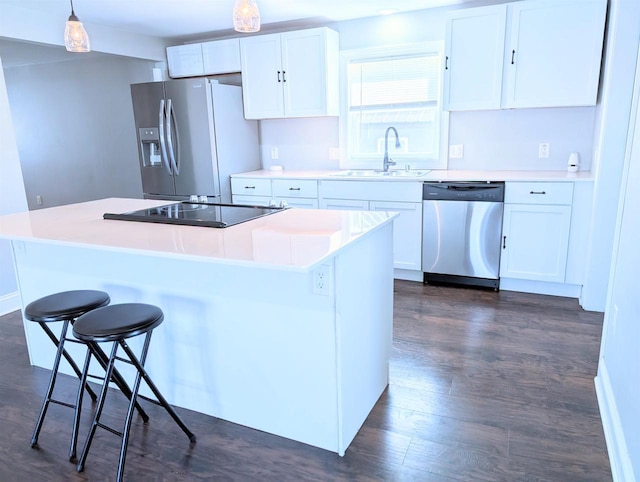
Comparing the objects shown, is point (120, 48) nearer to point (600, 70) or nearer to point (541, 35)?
point (541, 35)

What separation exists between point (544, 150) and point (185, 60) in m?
3.51

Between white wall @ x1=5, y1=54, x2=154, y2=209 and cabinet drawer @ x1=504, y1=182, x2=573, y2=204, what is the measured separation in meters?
3.91

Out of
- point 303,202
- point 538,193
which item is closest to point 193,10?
point 303,202

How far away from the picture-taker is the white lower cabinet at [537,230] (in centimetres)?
323

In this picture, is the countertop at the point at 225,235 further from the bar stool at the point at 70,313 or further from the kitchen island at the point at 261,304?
the bar stool at the point at 70,313

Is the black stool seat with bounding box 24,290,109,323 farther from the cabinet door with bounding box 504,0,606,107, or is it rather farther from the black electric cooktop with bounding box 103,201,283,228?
the cabinet door with bounding box 504,0,606,107

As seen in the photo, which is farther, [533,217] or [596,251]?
[533,217]

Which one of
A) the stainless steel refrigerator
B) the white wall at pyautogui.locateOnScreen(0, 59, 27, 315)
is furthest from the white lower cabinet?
the white wall at pyautogui.locateOnScreen(0, 59, 27, 315)

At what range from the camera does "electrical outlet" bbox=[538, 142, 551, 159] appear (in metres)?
3.68

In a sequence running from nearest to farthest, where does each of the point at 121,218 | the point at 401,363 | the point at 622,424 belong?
the point at 622,424, the point at 121,218, the point at 401,363

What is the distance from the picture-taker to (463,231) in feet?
11.6

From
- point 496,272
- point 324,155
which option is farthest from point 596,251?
point 324,155

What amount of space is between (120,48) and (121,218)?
2716mm

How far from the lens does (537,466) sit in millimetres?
1728
